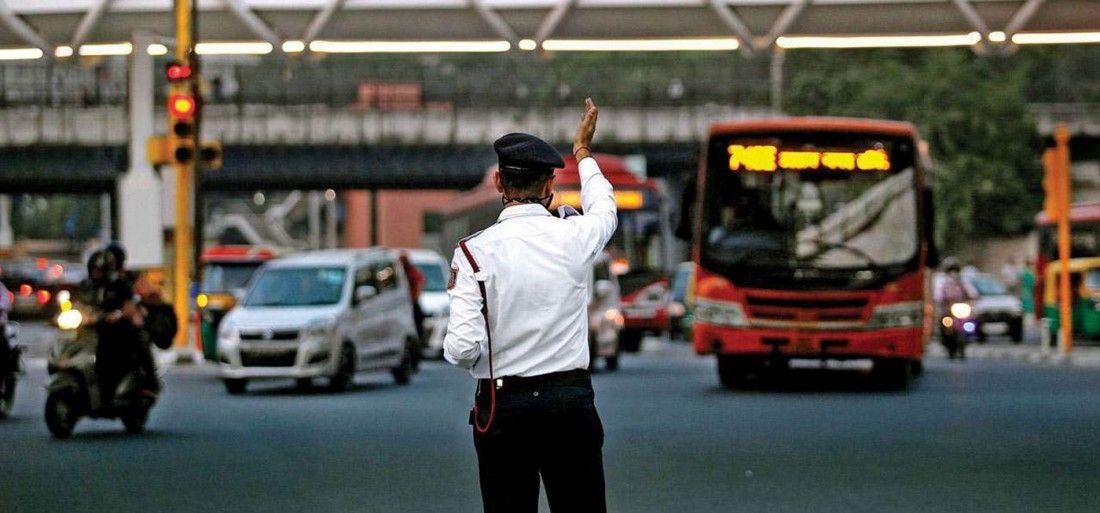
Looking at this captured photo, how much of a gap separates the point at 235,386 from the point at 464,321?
1823 cm

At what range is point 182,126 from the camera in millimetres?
28688

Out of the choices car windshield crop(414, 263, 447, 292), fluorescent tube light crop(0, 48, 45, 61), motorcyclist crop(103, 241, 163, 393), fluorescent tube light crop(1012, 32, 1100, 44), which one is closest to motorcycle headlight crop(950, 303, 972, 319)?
car windshield crop(414, 263, 447, 292)

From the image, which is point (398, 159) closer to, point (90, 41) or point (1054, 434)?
point (90, 41)

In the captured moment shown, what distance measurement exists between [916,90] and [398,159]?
15.0 metres

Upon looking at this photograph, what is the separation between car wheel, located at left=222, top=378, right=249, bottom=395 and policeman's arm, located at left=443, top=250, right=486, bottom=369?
1798 cm

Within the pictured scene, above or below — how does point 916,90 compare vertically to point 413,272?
above

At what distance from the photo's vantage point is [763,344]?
73.2ft

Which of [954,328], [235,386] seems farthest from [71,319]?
[954,328]

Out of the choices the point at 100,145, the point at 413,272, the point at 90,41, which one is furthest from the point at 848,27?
the point at 100,145

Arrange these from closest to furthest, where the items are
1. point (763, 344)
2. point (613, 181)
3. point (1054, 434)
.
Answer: point (1054, 434) < point (763, 344) < point (613, 181)

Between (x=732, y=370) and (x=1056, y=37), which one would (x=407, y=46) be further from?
(x=1056, y=37)

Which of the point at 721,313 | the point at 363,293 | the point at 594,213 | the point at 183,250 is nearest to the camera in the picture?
the point at 594,213

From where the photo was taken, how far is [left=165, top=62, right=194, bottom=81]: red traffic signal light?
28672mm

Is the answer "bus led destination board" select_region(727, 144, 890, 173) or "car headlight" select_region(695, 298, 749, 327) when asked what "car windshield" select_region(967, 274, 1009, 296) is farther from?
"car headlight" select_region(695, 298, 749, 327)
